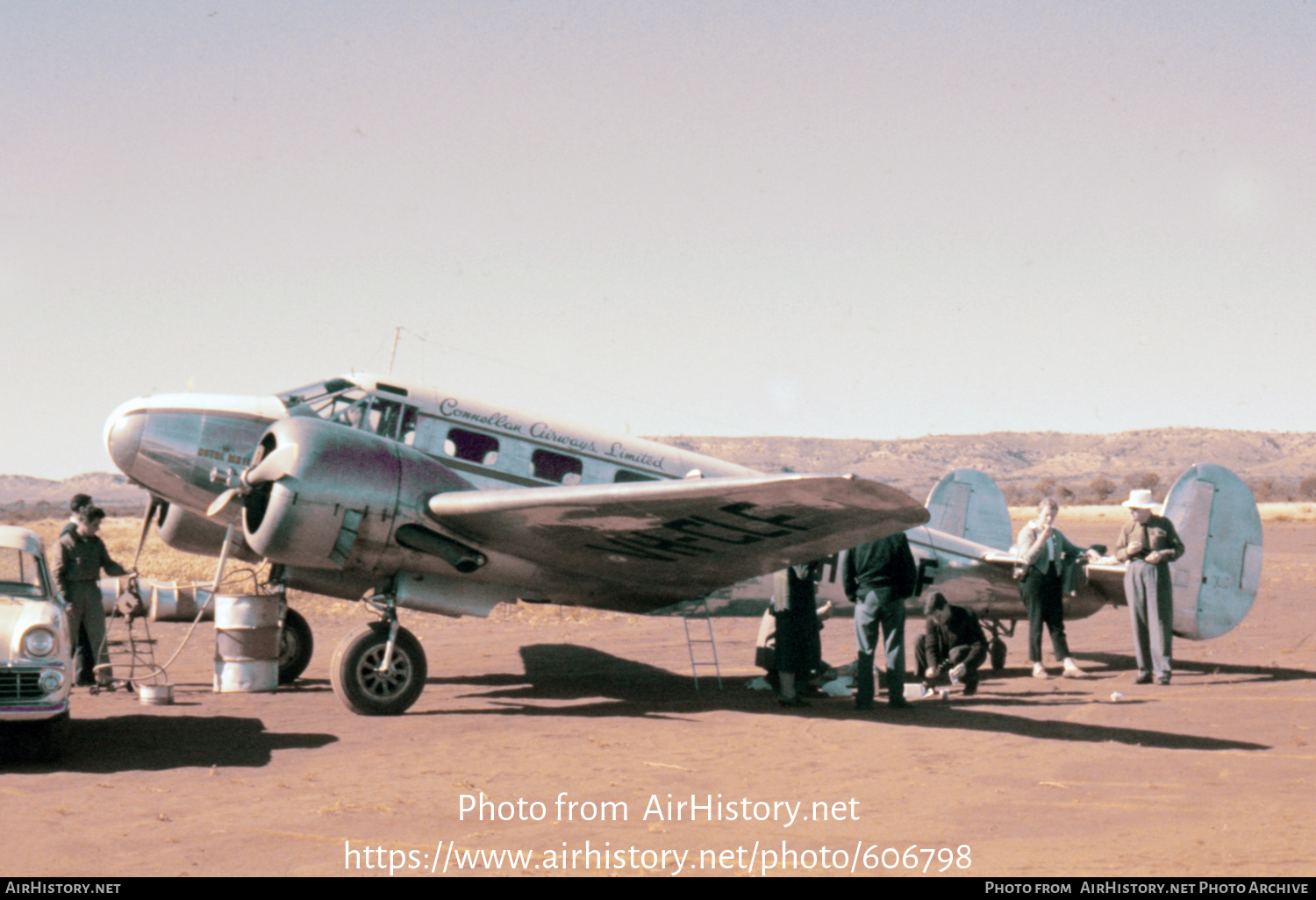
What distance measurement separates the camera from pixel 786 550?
9.23 metres

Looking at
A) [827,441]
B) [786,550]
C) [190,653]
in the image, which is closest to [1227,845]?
[786,550]

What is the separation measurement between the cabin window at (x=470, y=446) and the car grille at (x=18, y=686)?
464 centimetres

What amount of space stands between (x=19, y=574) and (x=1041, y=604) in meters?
10.1

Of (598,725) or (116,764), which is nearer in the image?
(116,764)

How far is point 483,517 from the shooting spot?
9.20 meters

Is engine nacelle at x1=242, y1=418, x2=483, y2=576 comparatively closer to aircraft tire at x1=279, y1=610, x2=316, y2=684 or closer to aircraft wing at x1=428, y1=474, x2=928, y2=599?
aircraft wing at x1=428, y1=474, x2=928, y2=599

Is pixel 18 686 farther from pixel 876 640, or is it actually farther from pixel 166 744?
pixel 876 640

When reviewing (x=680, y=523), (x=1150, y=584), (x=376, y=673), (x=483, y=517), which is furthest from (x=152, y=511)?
(x=1150, y=584)

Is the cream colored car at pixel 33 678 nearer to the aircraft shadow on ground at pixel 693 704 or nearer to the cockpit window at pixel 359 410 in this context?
the aircraft shadow on ground at pixel 693 704

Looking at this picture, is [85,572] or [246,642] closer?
[85,572]

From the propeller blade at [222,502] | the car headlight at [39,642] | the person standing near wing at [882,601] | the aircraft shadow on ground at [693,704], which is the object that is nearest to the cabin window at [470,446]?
the propeller blade at [222,502]

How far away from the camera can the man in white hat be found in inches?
436
